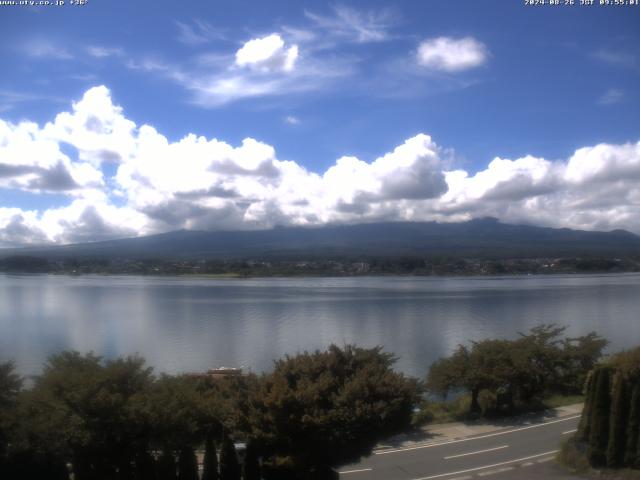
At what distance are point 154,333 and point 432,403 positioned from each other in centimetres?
1823

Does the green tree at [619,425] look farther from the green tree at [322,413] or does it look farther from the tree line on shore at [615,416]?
the green tree at [322,413]

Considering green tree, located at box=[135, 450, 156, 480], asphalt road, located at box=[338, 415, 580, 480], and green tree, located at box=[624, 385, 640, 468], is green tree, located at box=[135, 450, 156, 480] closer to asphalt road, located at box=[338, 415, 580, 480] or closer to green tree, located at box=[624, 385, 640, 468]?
asphalt road, located at box=[338, 415, 580, 480]

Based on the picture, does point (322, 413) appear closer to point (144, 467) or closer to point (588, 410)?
point (144, 467)

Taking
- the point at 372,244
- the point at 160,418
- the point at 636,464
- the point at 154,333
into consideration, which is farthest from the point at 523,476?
the point at 372,244

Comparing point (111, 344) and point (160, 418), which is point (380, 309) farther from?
point (160, 418)

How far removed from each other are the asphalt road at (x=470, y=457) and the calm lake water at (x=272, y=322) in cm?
938

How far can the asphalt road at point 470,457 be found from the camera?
910 cm

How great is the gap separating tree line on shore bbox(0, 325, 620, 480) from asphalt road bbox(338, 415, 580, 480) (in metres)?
0.76

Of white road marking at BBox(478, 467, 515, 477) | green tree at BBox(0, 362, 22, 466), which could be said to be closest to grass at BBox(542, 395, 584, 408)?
white road marking at BBox(478, 467, 515, 477)

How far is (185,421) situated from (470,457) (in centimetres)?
462

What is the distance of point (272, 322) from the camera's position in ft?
114

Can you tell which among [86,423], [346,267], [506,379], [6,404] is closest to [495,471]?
[86,423]

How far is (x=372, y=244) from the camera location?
509 feet

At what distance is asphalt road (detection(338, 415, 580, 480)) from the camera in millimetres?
9102
